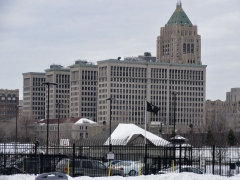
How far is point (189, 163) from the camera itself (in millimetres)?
48062

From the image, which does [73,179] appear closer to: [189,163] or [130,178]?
[130,178]

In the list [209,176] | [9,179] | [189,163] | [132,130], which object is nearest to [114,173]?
[189,163]

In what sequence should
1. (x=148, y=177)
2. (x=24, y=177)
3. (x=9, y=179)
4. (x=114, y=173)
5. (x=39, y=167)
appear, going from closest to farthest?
(x=9, y=179), (x=24, y=177), (x=148, y=177), (x=39, y=167), (x=114, y=173)

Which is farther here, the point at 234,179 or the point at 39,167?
the point at 39,167

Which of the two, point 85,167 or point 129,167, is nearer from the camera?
point 85,167

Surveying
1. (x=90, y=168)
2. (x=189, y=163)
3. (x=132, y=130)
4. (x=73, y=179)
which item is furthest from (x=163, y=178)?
(x=132, y=130)

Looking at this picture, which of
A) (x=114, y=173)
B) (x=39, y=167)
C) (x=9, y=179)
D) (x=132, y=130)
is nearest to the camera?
(x=9, y=179)

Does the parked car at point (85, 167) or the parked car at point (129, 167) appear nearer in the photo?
the parked car at point (85, 167)

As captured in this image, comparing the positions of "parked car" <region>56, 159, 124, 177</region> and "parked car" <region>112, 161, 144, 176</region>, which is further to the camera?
"parked car" <region>112, 161, 144, 176</region>

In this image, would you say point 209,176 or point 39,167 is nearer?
point 209,176

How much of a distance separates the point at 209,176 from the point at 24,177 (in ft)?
30.2

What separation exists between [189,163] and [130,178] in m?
11.0

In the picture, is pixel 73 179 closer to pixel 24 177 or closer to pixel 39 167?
pixel 24 177

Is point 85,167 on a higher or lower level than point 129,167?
higher
